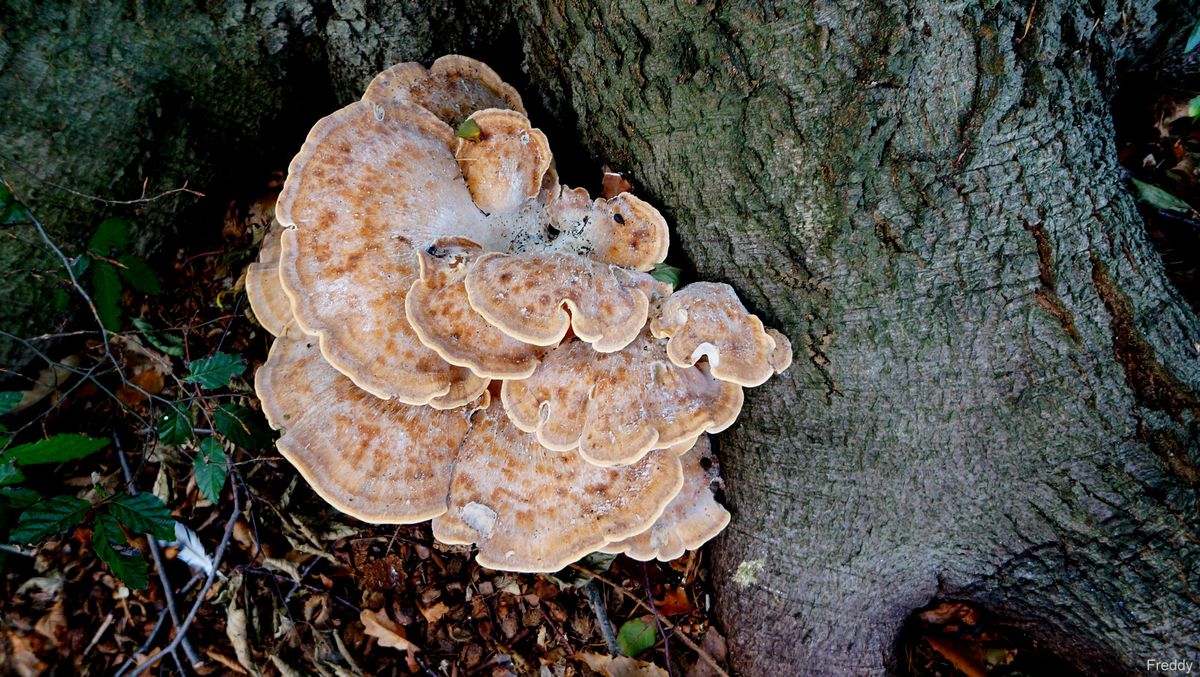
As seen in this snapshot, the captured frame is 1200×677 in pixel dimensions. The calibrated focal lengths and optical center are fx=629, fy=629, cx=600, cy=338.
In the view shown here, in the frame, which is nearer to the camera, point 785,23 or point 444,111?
point 785,23

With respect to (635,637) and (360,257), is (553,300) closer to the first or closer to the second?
(360,257)

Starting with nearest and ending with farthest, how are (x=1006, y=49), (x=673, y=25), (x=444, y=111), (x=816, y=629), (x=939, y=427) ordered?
(x=1006, y=49), (x=673, y=25), (x=939, y=427), (x=444, y=111), (x=816, y=629)

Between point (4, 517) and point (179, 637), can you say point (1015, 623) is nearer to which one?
point (179, 637)

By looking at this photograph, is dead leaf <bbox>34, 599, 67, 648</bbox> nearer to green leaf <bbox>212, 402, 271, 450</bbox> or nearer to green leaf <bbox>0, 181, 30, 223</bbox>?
green leaf <bbox>212, 402, 271, 450</bbox>

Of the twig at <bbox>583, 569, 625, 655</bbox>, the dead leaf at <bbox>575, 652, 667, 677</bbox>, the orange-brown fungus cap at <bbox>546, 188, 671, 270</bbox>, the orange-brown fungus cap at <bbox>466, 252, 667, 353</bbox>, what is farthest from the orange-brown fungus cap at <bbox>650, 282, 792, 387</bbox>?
the dead leaf at <bbox>575, 652, 667, 677</bbox>

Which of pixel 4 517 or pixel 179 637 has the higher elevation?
pixel 4 517

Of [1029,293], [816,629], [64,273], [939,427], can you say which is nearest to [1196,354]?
[1029,293]

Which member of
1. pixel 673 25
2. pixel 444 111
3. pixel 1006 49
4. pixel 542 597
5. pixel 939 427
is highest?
pixel 1006 49
